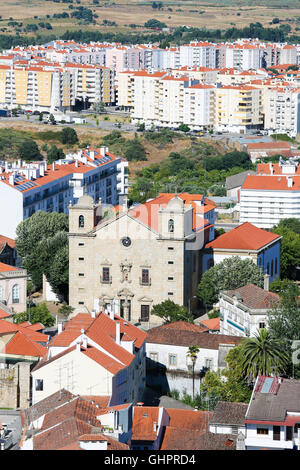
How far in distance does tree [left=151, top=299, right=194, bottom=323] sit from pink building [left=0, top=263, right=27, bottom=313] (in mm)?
6928

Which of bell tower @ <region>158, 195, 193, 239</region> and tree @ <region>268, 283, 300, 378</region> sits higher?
bell tower @ <region>158, 195, 193, 239</region>

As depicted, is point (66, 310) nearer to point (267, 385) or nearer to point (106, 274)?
point (106, 274)

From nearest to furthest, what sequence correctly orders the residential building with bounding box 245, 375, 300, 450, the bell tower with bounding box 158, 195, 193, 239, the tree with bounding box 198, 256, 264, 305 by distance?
the residential building with bounding box 245, 375, 300, 450 → the bell tower with bounding box 158, 195, 193, 239 → the tree with bounding box 198, 256, 264, 305

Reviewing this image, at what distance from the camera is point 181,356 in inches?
2100

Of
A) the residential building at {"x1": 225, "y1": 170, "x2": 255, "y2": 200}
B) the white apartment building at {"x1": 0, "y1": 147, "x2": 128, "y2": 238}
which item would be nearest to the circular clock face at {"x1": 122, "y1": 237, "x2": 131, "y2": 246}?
the white apartment building at {"x1": 0, "y1": 147, "x2": 128, "y2": 238}

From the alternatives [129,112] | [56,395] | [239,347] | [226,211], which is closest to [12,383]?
[56,395]

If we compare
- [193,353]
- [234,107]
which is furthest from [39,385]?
[234,107]

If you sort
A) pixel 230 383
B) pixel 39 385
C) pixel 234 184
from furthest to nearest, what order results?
pixel 234 184 → pixel 230 383 → pixel 39 385

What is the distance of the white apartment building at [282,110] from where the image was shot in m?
156

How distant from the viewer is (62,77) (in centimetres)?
16638

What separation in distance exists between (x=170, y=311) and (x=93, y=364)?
17.3 metres

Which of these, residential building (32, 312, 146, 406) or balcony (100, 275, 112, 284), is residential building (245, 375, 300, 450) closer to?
residential building (32, 312, 146, 406)

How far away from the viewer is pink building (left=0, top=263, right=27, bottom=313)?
63406 millimetres

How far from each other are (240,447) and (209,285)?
24.9 m
